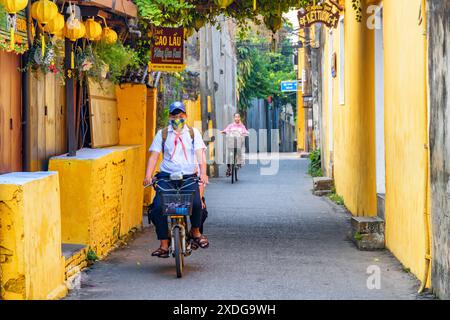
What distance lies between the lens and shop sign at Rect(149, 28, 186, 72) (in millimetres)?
13703

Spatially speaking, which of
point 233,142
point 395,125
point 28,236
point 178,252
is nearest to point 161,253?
point 178,252

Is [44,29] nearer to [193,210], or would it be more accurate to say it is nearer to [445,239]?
[193,210]

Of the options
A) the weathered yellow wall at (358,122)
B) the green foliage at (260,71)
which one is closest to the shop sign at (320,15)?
the weathered yellow wall at (358,122)

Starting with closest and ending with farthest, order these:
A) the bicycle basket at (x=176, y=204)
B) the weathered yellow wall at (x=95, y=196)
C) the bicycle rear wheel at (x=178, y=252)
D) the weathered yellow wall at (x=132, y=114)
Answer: the bicycle rear wheel at (x=178, y=252) → the bicycle basket at (x=176, y=204) → the weathered yellow wall at (x=95, y=196) → the weathered yellow wall at (x=132, y=114)

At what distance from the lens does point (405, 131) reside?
9820 millimetres

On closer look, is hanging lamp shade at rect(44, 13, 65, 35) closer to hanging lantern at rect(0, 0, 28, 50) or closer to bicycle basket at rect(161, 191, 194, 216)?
hanging lantern at rect(0, 0, 28, 50)

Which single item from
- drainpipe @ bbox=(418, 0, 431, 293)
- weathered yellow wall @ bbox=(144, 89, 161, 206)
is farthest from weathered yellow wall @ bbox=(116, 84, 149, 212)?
drainpipe @ bbox=(418, 0, 431, 293)

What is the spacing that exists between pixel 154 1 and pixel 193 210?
3643 millimetres

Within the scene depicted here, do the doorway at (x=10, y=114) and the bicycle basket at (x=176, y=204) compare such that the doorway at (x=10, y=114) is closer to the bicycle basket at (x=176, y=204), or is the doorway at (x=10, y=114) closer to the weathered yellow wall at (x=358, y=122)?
the bicycle basket at (x=176, y=204)

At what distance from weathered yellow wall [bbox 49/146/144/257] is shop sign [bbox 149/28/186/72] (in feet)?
6.25

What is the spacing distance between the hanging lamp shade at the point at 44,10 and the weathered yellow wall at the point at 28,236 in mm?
Result: 1688

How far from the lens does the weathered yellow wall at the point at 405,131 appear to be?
885 cm
